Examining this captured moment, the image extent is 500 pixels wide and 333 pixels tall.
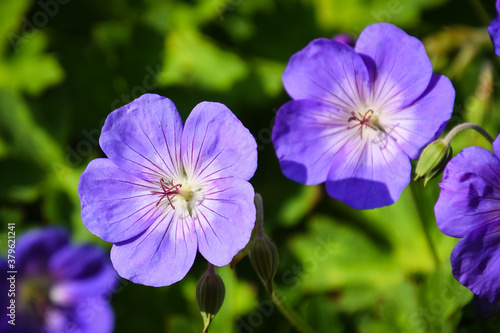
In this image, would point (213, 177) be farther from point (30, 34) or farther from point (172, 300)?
point (30, 34)

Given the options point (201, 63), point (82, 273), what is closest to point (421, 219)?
point (82, 273)

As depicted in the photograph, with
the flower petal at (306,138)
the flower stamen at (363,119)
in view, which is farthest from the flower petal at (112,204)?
the flower stamen at (363,119)

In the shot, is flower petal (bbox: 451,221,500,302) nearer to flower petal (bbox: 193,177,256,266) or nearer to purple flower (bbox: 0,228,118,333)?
flower petal (bbox: 193,177,256,266)

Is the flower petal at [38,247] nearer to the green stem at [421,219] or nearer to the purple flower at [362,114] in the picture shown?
the purple flower at [362,114]

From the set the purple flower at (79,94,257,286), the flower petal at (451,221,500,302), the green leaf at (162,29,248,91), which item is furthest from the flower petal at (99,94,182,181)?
the green leaf at (162,29,248,91)

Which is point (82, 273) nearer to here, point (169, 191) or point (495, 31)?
point (169, 191)
